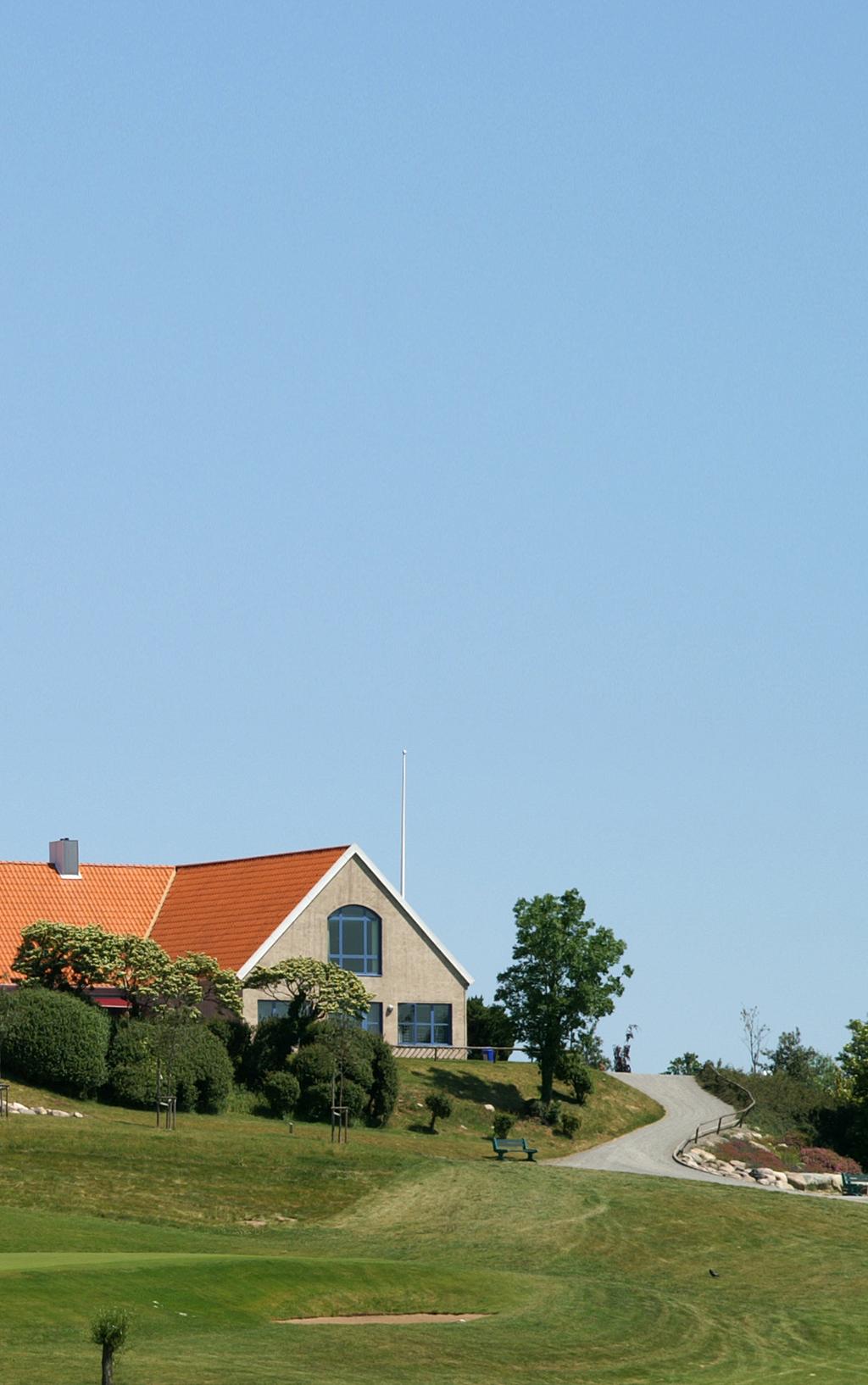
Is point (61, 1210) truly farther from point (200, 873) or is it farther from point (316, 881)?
point (200, 873)

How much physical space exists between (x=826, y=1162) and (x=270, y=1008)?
22.0 meters

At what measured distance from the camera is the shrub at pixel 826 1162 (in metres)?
73.8

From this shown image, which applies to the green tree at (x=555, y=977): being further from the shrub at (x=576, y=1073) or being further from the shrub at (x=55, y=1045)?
the shrub at (x=55, y=1045)

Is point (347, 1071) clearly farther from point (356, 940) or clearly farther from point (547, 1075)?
point (547, 1075)

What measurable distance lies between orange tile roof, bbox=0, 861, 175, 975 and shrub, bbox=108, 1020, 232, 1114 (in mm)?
12615

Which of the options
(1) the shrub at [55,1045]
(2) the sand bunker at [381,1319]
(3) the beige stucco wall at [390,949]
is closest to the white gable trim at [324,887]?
(3) the beige stucco wall at [390,949]

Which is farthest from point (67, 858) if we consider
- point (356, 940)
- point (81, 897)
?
point (356, 940)

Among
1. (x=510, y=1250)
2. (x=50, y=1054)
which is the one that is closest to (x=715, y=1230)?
(x=510, y=1250)

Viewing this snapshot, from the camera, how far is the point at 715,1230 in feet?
160

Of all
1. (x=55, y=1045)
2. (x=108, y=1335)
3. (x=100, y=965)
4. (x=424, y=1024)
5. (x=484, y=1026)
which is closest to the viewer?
(x=108, y=1335)

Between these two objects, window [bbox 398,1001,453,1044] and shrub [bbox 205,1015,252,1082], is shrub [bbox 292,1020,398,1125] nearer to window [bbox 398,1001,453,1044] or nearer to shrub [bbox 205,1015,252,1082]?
shrub [bbox 205,1015,252,1082]

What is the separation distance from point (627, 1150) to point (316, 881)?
15.4m

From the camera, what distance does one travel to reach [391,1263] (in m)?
40.3

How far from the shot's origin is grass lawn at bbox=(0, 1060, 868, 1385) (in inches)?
1278
